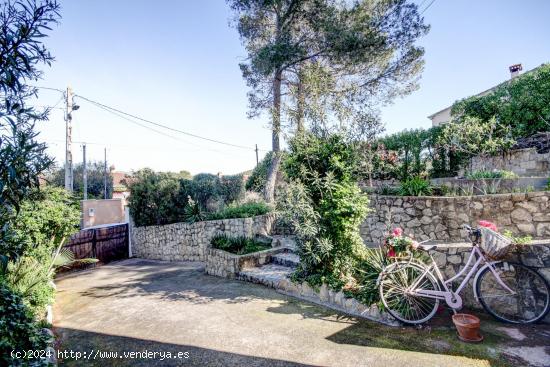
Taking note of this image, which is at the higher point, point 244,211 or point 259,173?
point 259,173

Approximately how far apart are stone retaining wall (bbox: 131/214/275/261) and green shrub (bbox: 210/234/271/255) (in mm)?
439

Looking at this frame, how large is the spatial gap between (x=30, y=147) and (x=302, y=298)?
199 inches

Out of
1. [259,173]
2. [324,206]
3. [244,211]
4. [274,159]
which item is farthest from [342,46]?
[324,206]

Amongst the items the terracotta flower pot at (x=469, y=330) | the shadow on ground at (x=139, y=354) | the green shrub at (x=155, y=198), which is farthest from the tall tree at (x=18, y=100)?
the green shrub at (x=155, y=198)

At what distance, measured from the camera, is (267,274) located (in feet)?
23.8

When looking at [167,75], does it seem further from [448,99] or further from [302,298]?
[448,99]

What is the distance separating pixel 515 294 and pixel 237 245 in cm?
689

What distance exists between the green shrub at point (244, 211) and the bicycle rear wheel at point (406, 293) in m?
7.10

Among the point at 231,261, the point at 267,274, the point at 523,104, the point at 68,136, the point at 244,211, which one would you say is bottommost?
the point at 267,274

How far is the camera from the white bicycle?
150 inches

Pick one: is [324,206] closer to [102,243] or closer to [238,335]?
[238,335]

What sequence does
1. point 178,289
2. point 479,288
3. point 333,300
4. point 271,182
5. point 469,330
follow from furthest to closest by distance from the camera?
point 271,182, point 178,289, point 333,300, point 479,288, point 469,330

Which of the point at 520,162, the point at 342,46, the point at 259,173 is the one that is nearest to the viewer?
the point at 520,162

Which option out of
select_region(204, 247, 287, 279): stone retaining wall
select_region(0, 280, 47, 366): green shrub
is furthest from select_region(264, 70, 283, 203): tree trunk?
select_region(0, 280, 47, 366): green shrub
